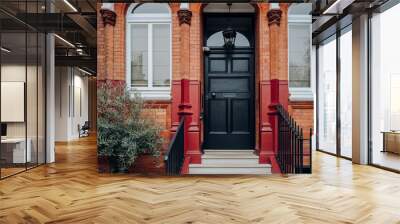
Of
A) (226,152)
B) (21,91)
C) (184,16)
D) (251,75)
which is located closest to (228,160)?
(226,152)

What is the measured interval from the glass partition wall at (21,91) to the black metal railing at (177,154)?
2.40 meters

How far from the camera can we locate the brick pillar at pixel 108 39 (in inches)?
195

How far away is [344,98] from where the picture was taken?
6633 mm

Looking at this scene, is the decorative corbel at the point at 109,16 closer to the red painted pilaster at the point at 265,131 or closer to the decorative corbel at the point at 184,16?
the decorative corbel at the point at 184,16

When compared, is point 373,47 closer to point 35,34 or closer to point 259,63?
point 259,63

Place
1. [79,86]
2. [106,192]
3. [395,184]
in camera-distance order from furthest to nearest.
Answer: [79,86]
[395,184]
[106,192]

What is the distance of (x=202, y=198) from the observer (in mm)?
3758

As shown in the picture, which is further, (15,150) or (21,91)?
(21,91)

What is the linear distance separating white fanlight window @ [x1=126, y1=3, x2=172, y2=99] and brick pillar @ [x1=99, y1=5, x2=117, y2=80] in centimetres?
22

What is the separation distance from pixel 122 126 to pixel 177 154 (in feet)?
2.74

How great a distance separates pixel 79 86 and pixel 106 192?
36.7ft

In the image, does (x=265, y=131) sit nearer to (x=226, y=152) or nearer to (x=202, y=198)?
(x=226, y=152)

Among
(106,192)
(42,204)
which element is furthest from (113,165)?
(42,204)

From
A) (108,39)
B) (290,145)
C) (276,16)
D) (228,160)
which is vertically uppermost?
(276,16)
